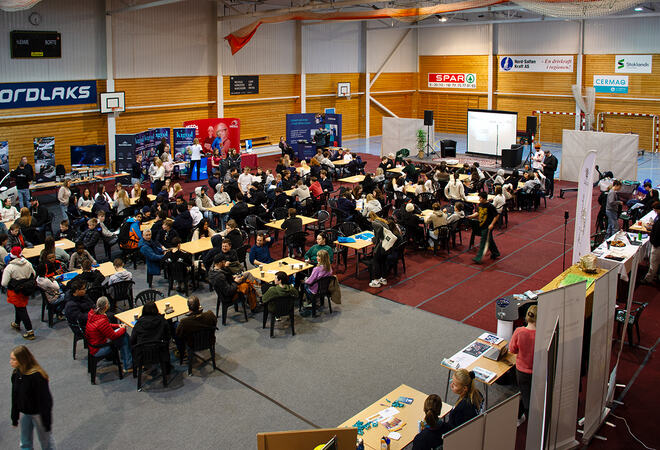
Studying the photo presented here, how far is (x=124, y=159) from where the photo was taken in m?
19.3

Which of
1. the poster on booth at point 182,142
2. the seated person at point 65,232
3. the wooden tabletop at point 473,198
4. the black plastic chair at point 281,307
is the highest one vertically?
the poster on booth at point 182,142

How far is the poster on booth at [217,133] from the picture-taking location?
846 inches

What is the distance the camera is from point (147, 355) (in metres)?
7.39

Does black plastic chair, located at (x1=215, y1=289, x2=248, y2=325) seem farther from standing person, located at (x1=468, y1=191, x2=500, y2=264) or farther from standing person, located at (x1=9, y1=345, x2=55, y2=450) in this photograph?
standing person, located at (x1=468, y1=191, x2=500, y2=264)

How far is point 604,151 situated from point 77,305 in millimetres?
16503

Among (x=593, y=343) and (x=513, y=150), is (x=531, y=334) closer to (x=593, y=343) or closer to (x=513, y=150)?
(x=593, y=343)

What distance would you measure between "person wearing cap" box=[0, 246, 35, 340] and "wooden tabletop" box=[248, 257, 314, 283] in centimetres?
330

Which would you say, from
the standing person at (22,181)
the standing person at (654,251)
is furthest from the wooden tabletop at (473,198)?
the standing person at (22,181)

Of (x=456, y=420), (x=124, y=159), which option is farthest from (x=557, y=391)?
(x=124, y=159)

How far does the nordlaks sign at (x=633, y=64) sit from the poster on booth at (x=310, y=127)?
Answer: 12.0 meters

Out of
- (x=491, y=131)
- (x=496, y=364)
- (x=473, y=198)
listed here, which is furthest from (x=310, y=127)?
(x=496, y=364)

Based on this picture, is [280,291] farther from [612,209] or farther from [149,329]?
[612,209]

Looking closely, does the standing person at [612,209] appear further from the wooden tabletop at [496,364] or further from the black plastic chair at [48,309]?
Answer: the black plastic chair at [48,309]

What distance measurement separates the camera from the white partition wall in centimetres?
1814
